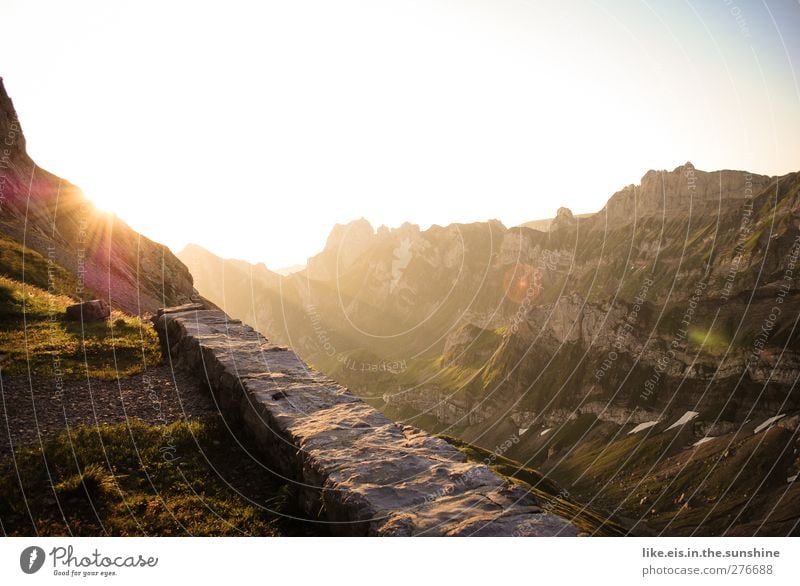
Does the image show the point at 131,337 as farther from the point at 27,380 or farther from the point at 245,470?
the point at 245,470

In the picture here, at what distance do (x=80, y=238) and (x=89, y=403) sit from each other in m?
52.2

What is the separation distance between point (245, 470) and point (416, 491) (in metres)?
6.45

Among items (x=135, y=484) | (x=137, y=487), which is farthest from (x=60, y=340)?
(x=137, y=487)

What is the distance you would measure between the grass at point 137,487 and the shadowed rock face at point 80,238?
30.0 meters

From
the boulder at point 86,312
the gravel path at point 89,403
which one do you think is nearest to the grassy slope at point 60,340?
the boulder at point 86,312

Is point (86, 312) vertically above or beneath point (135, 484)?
above

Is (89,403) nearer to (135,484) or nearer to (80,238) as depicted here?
(135,484)

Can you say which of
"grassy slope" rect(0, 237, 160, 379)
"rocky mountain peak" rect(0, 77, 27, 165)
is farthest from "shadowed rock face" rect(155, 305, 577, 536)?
"rocky mountain peak" rect(0, 77, 27, 165)

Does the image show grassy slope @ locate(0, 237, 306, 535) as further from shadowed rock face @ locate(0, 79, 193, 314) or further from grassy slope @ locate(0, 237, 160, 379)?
shadowed rock face @ locate(0, 79, 193, 314)

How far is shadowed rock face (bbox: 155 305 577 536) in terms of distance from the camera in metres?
11.0

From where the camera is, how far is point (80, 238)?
60938 mm

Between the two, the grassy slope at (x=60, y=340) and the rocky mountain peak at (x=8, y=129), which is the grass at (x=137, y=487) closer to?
the grassy slope at (x=60, y=340)
